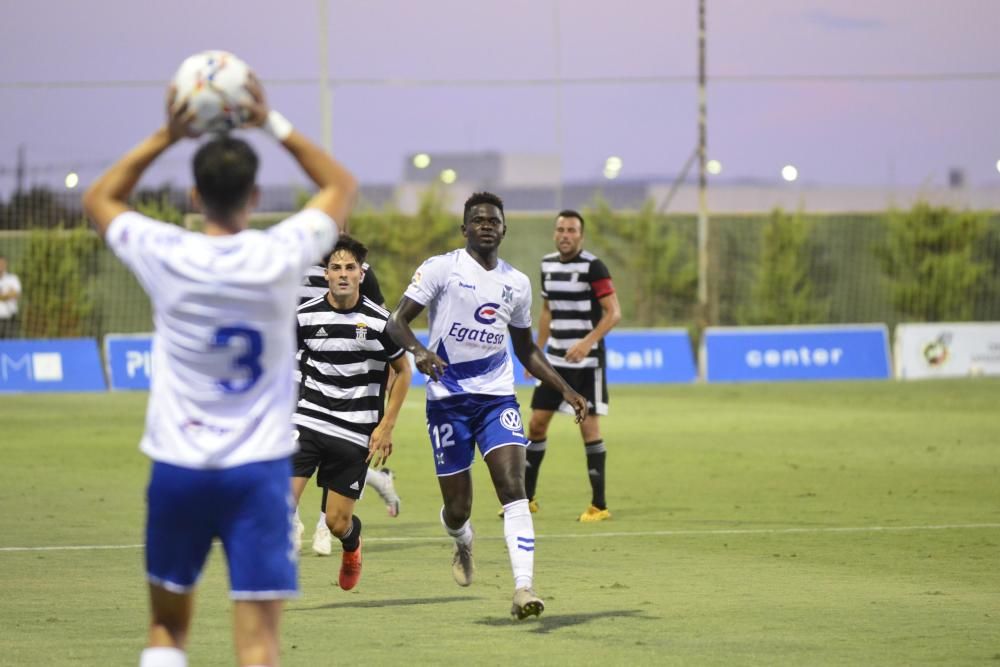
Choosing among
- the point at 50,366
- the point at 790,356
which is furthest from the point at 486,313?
the point at 790,356

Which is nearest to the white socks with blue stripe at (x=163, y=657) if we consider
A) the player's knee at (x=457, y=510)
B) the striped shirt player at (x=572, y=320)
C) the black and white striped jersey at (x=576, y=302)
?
the player's knee at (x=457, y=510)

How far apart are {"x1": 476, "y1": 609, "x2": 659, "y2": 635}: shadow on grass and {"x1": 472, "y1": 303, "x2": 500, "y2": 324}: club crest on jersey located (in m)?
1.68

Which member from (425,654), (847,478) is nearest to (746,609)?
(425,654)

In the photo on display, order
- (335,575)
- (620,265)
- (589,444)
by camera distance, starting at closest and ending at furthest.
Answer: (335,575), (589,444), (620,265)

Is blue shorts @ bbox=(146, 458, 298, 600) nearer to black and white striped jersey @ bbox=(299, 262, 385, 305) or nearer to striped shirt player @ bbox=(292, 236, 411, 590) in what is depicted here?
striped shirt player @ bbox=(292, 236, 411, 590)

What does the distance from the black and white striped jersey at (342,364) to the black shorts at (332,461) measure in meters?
0.04

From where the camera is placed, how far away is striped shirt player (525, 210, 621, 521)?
1495 cm

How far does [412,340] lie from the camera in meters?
9.50

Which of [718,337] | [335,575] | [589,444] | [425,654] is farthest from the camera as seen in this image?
[718,337]

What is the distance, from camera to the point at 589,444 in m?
14.7

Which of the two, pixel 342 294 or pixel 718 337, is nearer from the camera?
pixel 342 294

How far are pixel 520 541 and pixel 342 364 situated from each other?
5.64ft

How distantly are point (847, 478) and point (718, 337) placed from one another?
52.1 feet

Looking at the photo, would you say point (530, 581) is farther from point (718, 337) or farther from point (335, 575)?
point (718, 337)
